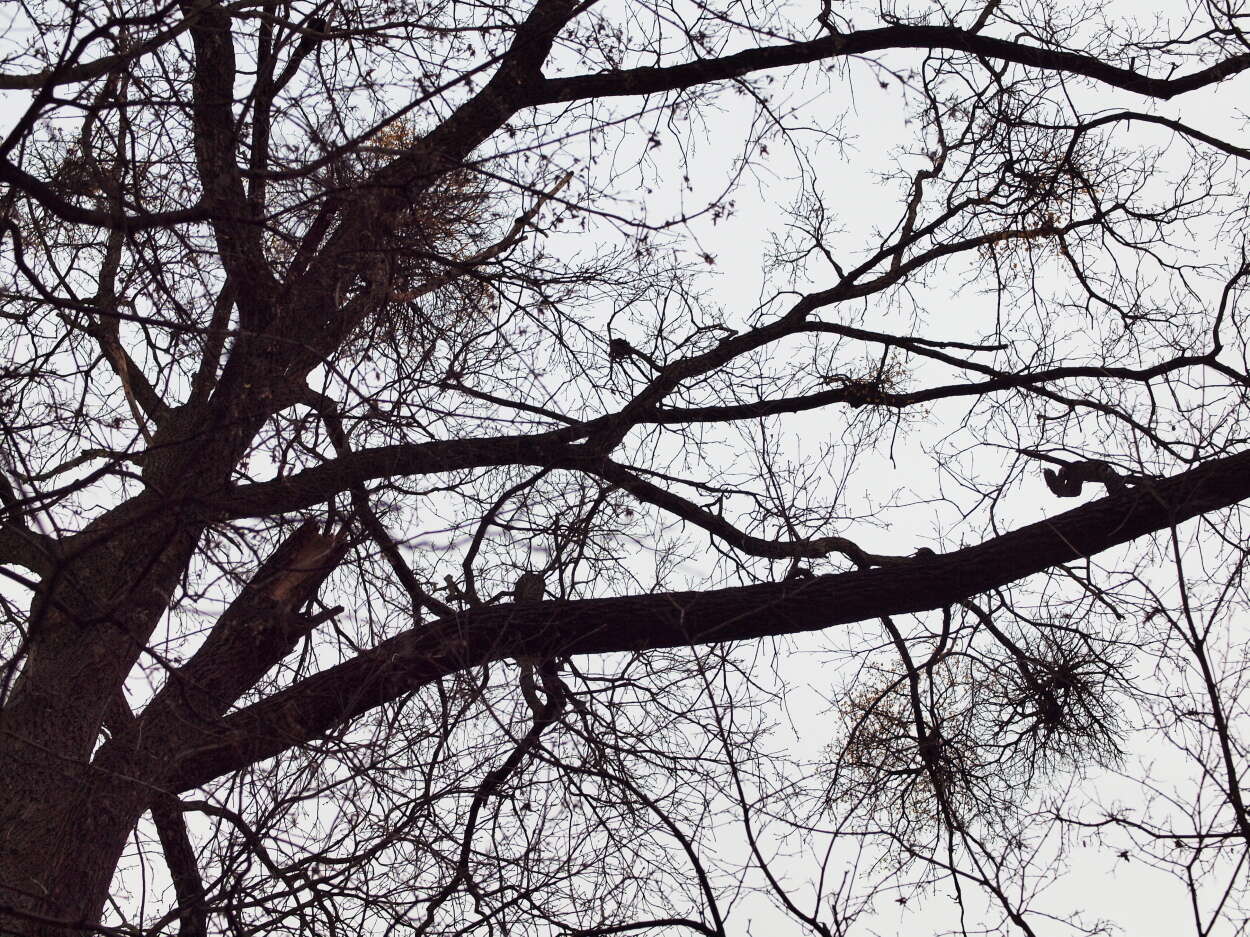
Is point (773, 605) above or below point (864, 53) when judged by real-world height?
below

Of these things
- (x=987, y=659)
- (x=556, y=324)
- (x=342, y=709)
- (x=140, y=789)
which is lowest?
(x=140, y=789)

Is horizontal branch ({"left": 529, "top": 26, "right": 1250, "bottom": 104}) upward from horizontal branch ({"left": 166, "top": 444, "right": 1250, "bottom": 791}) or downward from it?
upward

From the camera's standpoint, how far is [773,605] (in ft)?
13.8

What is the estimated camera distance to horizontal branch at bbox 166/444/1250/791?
12.6 ft

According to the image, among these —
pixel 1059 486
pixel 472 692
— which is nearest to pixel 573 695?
pixel 472 692

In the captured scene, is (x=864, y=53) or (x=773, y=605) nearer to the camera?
(x=773, y=605)

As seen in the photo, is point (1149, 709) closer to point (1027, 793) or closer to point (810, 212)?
point (1027, 793)

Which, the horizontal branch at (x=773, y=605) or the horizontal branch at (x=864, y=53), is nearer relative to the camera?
the horizontal branch at (x=773, y=605)

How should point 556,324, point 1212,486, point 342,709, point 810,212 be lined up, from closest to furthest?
point 342,709
point 1212,486
point 556,324
point 810,212

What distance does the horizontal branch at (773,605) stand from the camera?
12.6ft

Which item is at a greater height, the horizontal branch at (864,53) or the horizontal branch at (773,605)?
the horizontal branch at (864,53)

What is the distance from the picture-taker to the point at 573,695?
4047mm

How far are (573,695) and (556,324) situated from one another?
4.76ft

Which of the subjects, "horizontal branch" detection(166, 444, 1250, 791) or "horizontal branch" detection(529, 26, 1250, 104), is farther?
"horizontal branch" detection(529, 26, 1250, 104)
